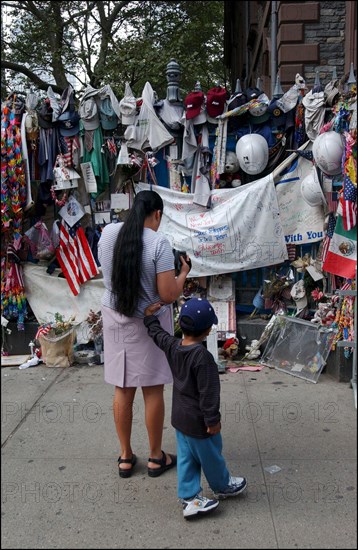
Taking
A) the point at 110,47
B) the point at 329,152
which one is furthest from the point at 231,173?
the point at 110,47

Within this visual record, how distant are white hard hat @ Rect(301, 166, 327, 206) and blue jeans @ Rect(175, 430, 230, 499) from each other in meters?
2.96

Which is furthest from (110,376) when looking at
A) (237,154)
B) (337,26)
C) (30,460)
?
(337,26)

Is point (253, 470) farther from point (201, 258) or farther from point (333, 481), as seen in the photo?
point (201, 258)

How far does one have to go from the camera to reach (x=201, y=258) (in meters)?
5.57

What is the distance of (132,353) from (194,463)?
0.71 meters

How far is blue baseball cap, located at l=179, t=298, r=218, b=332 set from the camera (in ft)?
8.55

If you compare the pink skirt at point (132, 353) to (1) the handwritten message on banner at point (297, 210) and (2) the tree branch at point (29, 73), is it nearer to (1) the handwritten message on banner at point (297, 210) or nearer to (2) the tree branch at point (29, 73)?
(1) the handwritten message on banner at point (297, 210)

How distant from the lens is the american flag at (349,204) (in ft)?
12.7

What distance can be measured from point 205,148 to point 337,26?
9.46 feet

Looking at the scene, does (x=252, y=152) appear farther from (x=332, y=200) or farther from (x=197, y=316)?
(x=197, y=316)

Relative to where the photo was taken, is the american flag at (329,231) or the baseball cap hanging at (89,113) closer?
the american flag at (329,231)

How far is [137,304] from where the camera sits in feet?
9.75

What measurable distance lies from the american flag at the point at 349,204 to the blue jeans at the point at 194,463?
2021mm

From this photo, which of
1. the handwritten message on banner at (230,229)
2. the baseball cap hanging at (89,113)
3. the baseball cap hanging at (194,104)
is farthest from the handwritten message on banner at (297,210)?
the baseball cap hanging at (89,113)
